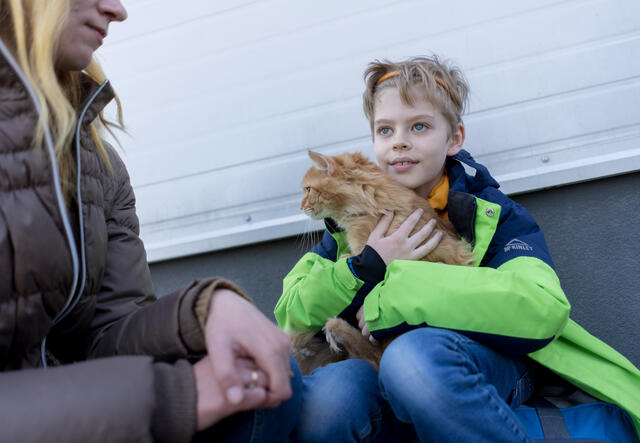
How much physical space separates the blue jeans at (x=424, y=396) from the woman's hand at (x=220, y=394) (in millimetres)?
526

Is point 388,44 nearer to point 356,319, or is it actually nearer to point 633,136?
point 633,136

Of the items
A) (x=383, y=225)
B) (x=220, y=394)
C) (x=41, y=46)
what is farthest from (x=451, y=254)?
(x=41, y=46)

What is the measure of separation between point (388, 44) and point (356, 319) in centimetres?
141

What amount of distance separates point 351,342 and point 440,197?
2.52ft

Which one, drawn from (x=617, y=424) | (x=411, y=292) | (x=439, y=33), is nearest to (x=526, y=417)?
(x=617, y=424)

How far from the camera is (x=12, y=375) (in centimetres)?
93

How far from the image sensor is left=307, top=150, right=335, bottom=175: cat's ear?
7.02ft

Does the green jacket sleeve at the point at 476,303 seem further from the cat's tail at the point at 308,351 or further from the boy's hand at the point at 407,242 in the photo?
the cat's tail at the point at 308,351

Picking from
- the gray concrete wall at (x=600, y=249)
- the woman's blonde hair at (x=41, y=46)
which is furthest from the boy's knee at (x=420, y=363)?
the gray concrete wall at (x=600, y=249)

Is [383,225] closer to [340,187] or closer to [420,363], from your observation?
[340,187]

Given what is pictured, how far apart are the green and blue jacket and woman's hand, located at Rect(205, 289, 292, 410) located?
71 cm

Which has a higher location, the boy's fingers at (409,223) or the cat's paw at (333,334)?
the boy's fingers at (409,223)

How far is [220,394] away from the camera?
941 millimetres

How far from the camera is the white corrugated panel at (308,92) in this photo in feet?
7.83
